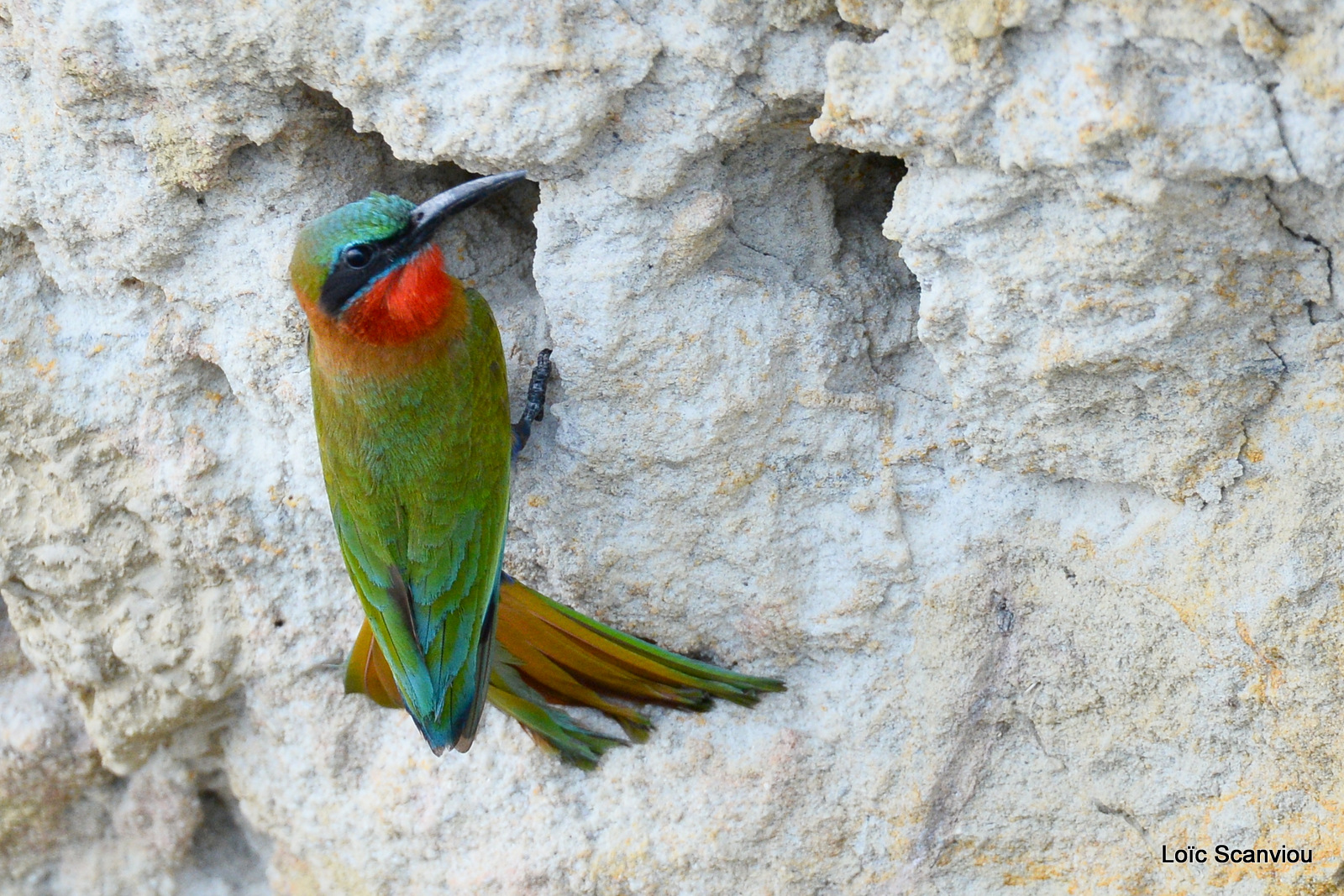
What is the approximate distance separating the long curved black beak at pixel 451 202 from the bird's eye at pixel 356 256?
6cm

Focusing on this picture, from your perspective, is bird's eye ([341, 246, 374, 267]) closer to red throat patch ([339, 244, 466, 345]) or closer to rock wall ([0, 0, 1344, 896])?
red throat patch ([339, 244, 466, 345])

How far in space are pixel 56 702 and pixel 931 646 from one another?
176cm

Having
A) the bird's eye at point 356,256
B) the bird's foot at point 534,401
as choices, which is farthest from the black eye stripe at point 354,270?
the bird's foot at point 534,401

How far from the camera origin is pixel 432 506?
1.83 m

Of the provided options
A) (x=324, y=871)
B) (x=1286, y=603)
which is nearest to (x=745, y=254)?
(x=1286, y=603)

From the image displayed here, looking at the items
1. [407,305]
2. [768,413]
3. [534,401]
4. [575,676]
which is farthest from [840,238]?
[575,676]

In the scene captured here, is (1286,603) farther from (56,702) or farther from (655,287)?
(56,702)

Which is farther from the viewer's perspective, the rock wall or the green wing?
the green wing

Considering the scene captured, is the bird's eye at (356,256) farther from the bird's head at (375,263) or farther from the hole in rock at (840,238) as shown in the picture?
the hole in rock at (840,238)

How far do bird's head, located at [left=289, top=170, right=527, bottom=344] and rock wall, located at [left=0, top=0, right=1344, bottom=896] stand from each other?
0.34 ft

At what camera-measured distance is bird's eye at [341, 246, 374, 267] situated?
1672 mm

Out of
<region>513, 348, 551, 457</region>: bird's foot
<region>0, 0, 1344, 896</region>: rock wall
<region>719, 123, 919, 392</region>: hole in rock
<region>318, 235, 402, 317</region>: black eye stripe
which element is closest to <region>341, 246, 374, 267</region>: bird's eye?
<region>318, 235, 402, 317</region>: black eye stripe

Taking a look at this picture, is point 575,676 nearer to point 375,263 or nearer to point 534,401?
point 534,401

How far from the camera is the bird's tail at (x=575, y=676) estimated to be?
1.90m
